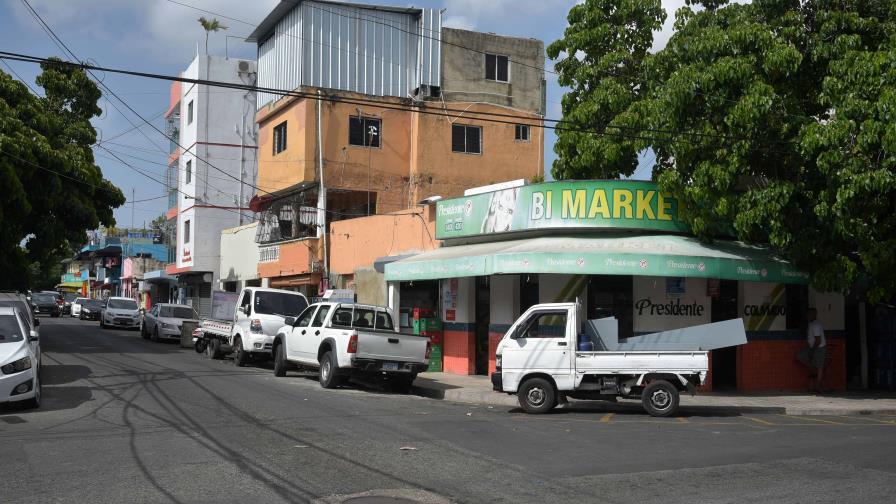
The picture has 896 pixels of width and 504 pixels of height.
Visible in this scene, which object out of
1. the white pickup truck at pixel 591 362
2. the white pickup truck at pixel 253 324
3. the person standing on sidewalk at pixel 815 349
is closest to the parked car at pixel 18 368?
the white pickup truck at pixel 591 362

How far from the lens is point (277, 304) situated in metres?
23.6

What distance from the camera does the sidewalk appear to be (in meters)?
16.2

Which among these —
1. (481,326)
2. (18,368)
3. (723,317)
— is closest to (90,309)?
(481,326)

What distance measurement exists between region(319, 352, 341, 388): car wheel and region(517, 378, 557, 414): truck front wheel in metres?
4.56

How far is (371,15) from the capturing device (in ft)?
113

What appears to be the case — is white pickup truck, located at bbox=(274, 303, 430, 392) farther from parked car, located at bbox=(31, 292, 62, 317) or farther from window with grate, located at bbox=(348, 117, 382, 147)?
parked car, located at bbox=(31, 292, 62, 317)

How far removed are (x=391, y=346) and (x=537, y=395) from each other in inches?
158

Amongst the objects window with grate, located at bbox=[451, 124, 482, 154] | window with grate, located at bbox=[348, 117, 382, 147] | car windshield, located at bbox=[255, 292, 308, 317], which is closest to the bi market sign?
car windshield, located at bbox=[255, 292, 308, 317]

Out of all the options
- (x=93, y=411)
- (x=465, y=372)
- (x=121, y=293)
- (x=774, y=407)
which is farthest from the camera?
(x=121, y=293)

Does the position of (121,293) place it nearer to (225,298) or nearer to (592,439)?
(225,298)

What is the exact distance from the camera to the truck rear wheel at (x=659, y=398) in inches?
581

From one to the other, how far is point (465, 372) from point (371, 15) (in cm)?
1790

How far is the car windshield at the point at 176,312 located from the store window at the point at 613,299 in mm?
20184

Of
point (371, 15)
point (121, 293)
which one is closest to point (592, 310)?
point (371, 15)
